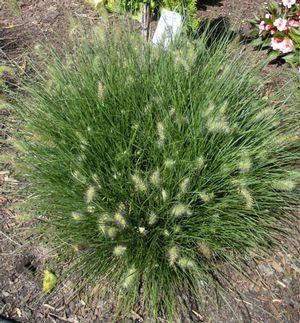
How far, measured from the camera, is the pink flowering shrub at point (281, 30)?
429cm

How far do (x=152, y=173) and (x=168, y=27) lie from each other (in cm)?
115

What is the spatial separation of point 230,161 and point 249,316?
0.86 meters

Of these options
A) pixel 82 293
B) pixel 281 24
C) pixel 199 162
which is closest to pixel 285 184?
→ pixel 199 162

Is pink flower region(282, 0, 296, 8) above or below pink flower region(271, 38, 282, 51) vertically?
above

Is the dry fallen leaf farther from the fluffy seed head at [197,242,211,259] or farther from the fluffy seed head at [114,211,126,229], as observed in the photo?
the fluffy seed head at [197,242,211,259]

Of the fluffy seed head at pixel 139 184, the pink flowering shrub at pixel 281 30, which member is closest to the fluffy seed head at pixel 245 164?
the fluffy seed head at pixel 139 184

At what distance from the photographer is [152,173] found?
261cm

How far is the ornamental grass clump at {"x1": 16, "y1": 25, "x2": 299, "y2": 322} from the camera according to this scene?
249cm

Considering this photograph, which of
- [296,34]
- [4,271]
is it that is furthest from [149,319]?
[296,34]

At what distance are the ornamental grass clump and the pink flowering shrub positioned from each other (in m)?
1.42

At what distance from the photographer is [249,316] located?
2.52 m

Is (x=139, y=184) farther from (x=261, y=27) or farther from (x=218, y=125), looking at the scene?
(x=261, y=27)

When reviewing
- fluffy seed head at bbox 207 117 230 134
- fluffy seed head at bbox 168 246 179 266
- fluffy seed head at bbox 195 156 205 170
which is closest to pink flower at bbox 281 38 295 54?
fluffy seed head at bbox 207 117 230 134

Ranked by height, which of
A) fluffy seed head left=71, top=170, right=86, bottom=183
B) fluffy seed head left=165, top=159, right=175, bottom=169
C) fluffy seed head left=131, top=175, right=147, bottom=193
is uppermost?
fluffy seed head left=165, top=159, right=175, bottom=169
